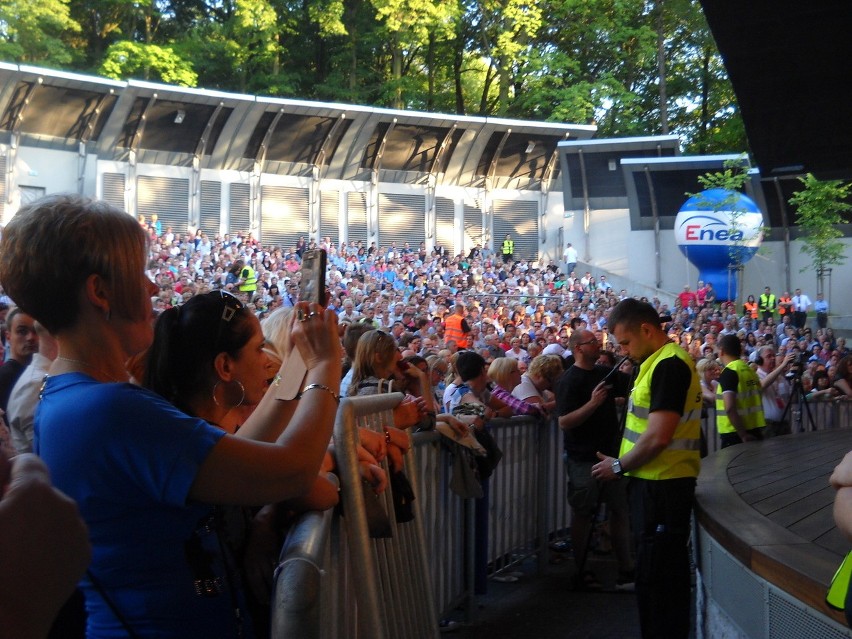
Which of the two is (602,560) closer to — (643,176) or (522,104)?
(643,176)

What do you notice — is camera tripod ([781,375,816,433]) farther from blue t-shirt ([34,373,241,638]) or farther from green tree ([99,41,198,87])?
green tree ([99,41,198,87])

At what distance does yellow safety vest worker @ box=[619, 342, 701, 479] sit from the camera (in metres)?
5.09

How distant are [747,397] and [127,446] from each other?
320 inches

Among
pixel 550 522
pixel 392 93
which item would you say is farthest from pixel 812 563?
pixel 392 93

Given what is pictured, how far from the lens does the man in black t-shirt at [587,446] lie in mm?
7059

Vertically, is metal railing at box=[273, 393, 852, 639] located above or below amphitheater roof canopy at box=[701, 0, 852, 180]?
below

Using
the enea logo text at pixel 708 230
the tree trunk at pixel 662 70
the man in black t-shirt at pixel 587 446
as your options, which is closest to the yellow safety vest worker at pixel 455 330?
the man in black t-shirt at pixel 587 446

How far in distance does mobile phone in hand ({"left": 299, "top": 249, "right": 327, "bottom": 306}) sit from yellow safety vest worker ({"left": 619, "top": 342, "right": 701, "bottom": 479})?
3.33 m

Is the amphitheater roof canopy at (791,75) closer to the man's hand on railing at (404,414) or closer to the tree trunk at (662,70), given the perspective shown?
the man's hand on railing at (404,414)

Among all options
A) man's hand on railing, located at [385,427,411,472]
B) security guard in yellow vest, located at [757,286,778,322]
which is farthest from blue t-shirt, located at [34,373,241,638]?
security guard in yellow vest, located at [757,286,778,322]

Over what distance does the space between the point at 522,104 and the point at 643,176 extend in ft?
33.5

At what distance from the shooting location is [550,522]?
8156mm

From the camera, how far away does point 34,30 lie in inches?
1361

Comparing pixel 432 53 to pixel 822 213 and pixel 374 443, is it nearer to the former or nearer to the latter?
pixel 822 213
